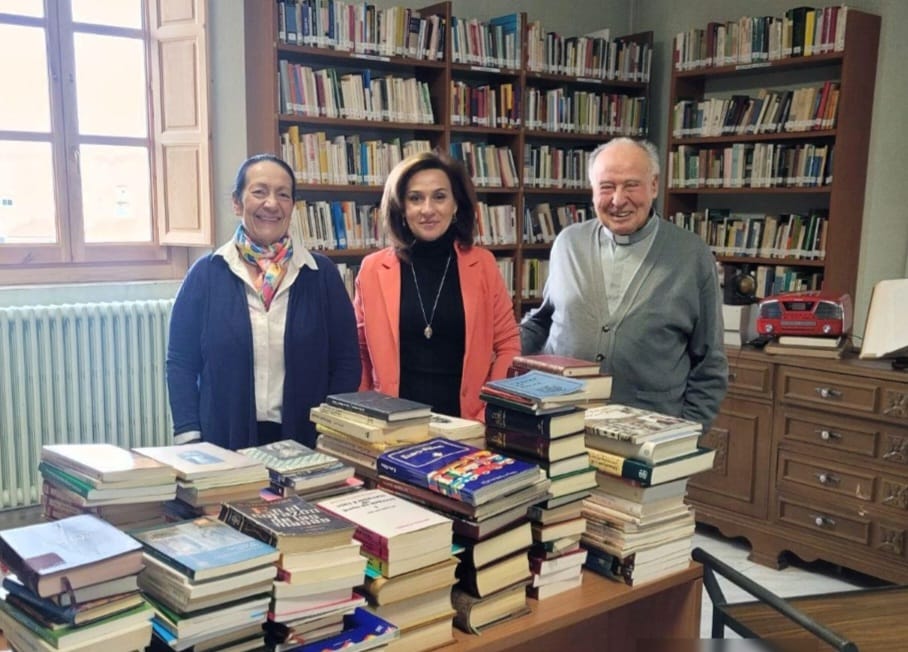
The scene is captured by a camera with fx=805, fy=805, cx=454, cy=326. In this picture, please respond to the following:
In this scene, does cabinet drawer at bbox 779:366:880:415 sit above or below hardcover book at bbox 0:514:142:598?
below

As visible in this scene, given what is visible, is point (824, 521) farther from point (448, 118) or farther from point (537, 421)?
point (448, 118)

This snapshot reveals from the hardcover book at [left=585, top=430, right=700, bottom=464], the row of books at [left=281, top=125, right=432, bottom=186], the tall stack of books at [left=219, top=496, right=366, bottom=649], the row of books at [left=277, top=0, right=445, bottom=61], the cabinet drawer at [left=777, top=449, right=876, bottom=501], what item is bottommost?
the cabinet drawer at [left=777, top=449, right=876, bottom=501]

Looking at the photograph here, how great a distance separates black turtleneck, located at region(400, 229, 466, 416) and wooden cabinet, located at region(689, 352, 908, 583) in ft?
6.16

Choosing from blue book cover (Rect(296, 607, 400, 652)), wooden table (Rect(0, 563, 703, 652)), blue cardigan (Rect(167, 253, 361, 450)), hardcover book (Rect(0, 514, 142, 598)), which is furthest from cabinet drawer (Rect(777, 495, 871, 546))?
hardcover book (Rect(0, 514, 142, 598))

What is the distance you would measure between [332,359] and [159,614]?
4.01 ft

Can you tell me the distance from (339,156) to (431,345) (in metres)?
2.04

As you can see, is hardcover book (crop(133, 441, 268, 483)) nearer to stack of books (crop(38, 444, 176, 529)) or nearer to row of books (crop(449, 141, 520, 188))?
stack of books (crop(38, 444, 176, 529))

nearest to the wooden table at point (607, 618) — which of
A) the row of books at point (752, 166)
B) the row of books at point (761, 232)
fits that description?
the row of books at point (761, 232)

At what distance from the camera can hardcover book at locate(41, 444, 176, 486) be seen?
121 centimetres

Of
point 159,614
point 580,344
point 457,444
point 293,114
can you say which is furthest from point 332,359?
point 293,114

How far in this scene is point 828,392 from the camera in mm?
3322

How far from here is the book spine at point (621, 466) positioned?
4.81ft

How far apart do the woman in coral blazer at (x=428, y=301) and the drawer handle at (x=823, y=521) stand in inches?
75.0

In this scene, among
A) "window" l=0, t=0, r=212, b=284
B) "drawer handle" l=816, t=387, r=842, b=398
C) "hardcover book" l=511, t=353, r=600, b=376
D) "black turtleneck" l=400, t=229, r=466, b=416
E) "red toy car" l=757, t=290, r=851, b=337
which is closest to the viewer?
"hardcover book" l=511, t=353, r=600, b=376
